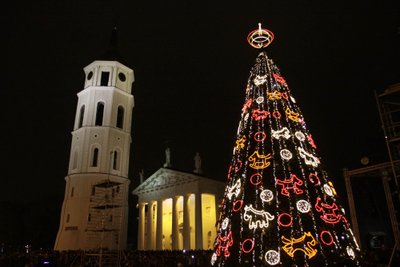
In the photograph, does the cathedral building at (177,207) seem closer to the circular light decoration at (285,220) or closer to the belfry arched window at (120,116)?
the belfry arched window at (120,116)

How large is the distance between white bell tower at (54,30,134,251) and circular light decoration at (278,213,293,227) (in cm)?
2579

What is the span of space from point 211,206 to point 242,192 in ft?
118

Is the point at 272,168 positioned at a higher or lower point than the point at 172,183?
lower

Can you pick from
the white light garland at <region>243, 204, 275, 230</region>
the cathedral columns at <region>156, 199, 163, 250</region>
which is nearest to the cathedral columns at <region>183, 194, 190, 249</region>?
the cathedral columns at <region>156, 199, 163, 250</region>

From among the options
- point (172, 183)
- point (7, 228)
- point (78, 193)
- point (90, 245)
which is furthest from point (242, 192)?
point (7, 228)

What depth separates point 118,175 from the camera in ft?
122

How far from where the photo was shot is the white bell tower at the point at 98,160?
33.1 metres

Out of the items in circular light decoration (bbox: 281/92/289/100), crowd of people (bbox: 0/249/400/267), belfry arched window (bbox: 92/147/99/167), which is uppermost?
belfry arched window (bbox: 92/147/99/167)

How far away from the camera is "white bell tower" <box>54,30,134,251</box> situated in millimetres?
33062

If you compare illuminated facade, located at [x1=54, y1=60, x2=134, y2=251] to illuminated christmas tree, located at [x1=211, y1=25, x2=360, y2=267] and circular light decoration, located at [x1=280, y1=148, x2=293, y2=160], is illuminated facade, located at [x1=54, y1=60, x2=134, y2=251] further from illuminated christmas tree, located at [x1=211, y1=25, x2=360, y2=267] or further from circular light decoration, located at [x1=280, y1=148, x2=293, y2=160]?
circular light decoration, located at [x1=280, y1=148, x2=293, y2=160]

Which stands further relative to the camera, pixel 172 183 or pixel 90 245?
pixel 172 183

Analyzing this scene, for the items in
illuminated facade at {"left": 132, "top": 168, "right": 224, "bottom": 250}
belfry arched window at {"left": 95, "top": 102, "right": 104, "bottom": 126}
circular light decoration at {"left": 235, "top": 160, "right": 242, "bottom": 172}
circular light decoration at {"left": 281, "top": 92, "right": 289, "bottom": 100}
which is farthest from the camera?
illuminated facade at {"left": 132, "top": 168, "right": 224, "bottom": 250}

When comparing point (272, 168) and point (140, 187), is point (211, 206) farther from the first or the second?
point (272, 168)

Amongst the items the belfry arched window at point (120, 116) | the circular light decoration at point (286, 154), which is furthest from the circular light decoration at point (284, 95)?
the belfry arched window at point (120, 116)
